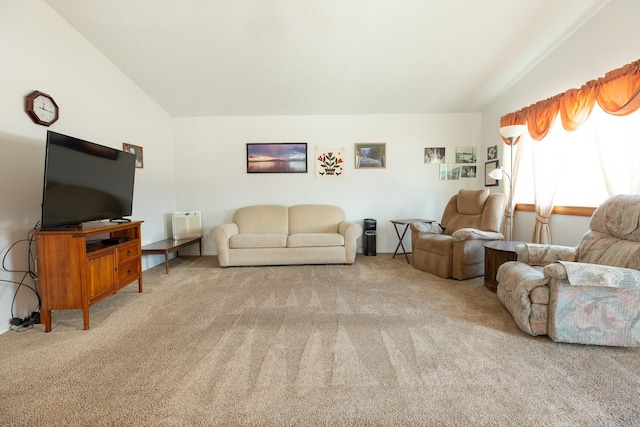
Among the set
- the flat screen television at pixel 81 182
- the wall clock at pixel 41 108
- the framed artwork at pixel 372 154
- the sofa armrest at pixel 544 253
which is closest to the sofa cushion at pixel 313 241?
the framed artwork at pixel 372 154

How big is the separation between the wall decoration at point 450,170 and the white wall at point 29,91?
4963 mm

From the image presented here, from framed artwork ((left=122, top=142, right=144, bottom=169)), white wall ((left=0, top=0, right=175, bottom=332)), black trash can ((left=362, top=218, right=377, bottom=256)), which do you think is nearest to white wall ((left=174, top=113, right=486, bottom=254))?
black trash can ((left=362, top=218, right=377, bottom=256))

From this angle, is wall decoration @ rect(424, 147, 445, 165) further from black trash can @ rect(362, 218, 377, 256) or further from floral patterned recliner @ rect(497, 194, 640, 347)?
floral patterned recliner @ rect(497, 194, 640, 347)

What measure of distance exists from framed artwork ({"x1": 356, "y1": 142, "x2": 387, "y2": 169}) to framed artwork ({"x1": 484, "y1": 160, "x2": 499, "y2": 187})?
1.69 metres

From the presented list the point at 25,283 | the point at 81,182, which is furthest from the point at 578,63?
the point at 25,283

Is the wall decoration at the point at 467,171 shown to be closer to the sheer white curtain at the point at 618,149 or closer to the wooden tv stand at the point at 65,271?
the sheer white curtain at the point at 618,149

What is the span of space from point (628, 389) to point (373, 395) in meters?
1.35

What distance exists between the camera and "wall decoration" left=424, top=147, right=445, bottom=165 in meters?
4.62

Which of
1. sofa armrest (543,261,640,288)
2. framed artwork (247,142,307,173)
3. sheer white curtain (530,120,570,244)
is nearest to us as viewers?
sofa armrest (543,261,640,288)

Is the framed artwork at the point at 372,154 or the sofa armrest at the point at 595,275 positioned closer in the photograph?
the sofa armrest at the point at 595,275

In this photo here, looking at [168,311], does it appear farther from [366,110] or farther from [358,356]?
[366,110]

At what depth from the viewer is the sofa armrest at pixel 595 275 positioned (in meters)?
1.63

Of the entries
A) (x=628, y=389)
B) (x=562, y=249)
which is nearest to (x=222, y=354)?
(x=628, y=389)

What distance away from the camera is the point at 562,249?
2.28 m
